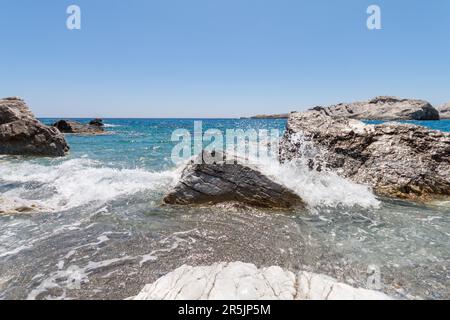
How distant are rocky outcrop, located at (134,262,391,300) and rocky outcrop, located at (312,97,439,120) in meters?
105

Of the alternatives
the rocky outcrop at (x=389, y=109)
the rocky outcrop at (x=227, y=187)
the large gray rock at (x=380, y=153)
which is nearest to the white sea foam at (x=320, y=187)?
the rocky outcrop at (x=227, y=187)

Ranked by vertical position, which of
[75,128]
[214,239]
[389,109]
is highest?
[389,109]

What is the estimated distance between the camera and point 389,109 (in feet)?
392

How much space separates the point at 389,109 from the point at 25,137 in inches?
5102

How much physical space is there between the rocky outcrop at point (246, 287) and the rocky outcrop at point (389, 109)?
105 m

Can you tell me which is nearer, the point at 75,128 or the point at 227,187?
the point at 227,187

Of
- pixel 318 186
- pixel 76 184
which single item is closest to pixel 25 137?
pixel 76 184

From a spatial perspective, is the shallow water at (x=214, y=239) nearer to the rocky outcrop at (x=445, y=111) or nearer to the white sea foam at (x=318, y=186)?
the white sea foam at (x=318, y=186)

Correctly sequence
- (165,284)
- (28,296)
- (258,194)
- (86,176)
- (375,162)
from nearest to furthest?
(165,284) < (28,296) < (258,194) < (375,162) < (86,176)

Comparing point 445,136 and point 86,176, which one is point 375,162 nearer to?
point 445,136

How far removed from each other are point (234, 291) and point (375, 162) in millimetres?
9408

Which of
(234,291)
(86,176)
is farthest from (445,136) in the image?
(86,176)

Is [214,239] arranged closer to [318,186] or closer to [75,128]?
[318,186]
